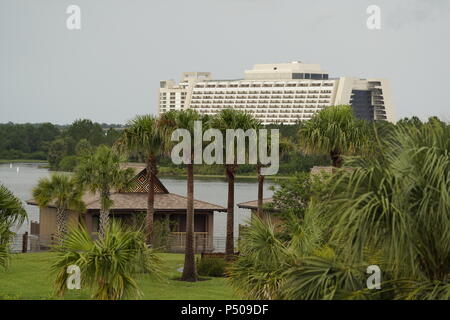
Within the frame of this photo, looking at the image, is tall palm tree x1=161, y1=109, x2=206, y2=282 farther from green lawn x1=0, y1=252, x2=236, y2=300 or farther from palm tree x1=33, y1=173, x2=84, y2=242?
palm tree x1=33, y1=173, x2=84, y2=242

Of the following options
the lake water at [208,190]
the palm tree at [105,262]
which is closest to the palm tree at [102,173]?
the lake water at [208,190]

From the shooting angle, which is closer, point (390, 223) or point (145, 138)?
point (390, 223)

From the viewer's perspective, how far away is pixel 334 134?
33.9m

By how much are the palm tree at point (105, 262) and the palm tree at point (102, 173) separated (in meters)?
17.8

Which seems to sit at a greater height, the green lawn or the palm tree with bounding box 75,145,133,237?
the palm tree with bounding box 75,145,133,237

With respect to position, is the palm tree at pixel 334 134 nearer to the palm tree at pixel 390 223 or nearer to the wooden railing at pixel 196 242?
the wooden railing at pixel 196 242

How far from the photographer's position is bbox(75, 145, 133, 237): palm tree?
1431 inches

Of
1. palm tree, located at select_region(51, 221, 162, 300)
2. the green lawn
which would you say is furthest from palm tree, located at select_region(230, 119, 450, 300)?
the green lawn

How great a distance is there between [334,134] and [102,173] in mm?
9184

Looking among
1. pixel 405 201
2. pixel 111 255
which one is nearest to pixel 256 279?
pixel 111 255

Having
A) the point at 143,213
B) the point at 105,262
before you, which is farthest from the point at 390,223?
the point at 143,213

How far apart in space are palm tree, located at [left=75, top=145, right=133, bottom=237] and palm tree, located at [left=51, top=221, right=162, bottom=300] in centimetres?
1785

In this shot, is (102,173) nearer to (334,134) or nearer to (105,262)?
(334,134)

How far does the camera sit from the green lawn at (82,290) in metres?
25.2
